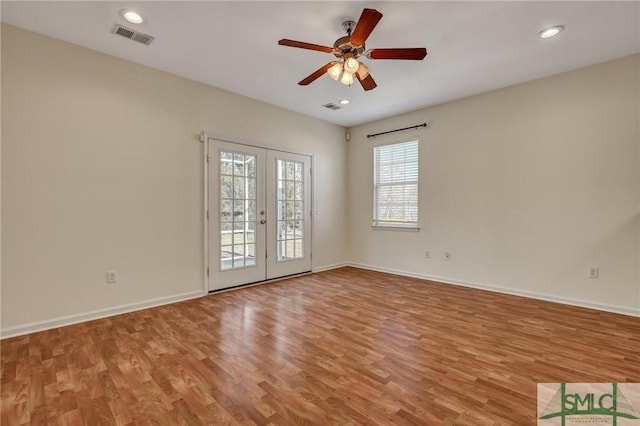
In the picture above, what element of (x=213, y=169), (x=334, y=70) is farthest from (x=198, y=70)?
(x=334, y=70)

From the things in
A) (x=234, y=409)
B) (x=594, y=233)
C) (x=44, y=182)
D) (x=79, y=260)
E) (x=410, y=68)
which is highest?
(x=410, y=68)

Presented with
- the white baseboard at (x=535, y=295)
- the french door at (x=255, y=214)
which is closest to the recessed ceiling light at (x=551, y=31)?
the white baseboard at (x=535, y=295)

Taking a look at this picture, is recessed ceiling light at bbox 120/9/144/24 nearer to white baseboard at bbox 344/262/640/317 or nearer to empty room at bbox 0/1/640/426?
empty room at bbox 0/1/640/426

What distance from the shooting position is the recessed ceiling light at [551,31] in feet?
9.12

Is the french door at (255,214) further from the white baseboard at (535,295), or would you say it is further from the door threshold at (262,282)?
the white baseboard at (535,295)

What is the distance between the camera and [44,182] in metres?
2.94

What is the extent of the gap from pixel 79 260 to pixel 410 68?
4160 millimetres

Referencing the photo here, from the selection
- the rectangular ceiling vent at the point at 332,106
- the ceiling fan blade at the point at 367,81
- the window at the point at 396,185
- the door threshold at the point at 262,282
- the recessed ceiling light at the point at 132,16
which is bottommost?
the door threshold at the point at 262,282

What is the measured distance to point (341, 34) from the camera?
289cm

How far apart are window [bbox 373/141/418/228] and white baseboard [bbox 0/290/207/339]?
3395mm

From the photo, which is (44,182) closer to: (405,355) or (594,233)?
(405,355)

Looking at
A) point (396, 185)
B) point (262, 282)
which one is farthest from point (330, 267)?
point (396, 185)

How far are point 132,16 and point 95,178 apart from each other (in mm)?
1641

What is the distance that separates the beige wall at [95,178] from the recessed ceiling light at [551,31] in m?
3.64
